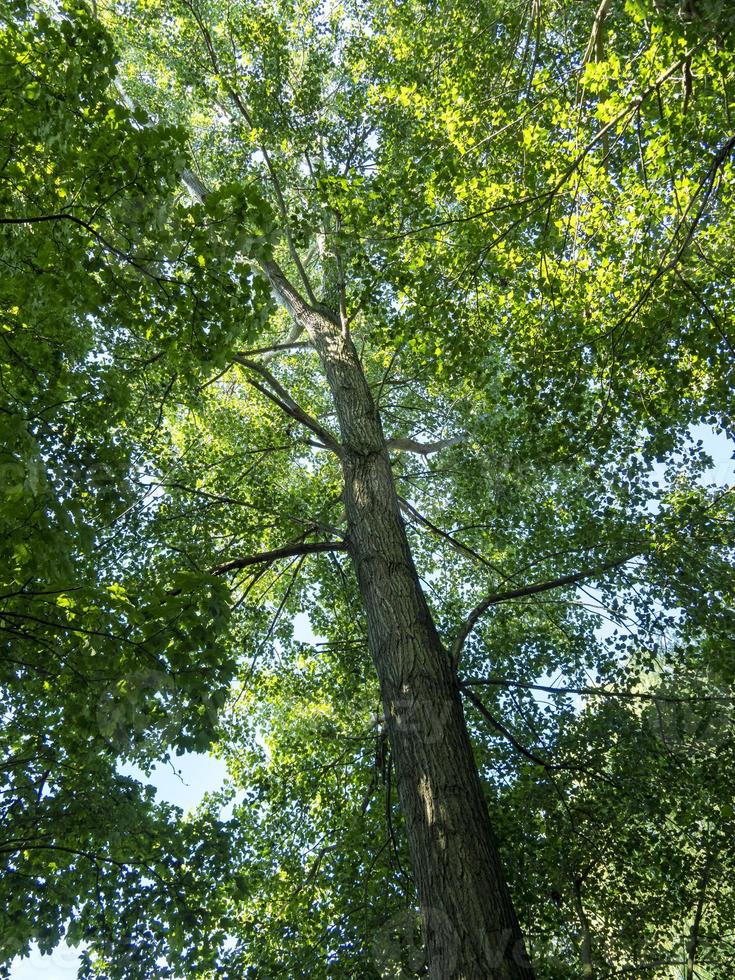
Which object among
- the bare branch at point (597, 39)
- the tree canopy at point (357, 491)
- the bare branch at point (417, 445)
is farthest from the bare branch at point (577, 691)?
the bare branch at point (597, 39)

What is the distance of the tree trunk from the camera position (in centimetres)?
360

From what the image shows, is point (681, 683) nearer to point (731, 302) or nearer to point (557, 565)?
point (557, 565)

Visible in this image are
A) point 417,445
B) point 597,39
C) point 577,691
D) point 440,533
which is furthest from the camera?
point 417,445

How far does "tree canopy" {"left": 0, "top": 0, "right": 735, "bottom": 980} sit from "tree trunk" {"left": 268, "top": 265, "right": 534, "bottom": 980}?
0.10 m

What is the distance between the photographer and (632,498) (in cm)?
707

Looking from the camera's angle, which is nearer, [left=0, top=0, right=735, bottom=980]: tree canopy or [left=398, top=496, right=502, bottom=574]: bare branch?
[left=0, top=0, right=735, bottom=980]: tree canopy

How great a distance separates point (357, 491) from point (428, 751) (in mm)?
2275

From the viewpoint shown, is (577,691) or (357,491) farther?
(357,491)

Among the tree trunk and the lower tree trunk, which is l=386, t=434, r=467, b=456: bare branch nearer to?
the tree trunk

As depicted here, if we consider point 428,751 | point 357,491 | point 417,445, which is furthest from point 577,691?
point 417,445

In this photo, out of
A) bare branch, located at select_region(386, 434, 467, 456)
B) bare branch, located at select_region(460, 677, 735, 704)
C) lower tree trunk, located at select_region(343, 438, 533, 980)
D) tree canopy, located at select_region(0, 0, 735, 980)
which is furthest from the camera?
bare branch, located at select_region(386, 434, 467, 456)

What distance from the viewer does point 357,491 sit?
593cm

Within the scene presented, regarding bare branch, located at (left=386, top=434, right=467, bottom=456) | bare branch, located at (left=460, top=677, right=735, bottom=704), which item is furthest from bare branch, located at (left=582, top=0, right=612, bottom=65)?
bare branch, located at (left=460, top=677, right=735, bottom=704)

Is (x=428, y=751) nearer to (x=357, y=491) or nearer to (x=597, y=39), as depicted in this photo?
(x=357, y=491)
